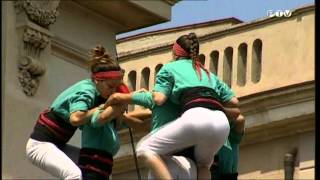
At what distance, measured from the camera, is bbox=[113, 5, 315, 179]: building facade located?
22578 millimetres

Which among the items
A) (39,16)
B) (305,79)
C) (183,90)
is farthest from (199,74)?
(305,79)

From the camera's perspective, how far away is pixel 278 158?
23062 mm

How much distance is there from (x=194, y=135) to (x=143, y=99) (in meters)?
0.42

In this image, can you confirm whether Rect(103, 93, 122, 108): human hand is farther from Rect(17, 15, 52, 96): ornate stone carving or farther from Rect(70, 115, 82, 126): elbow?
Rect(17, 15, 52, 96): ornate stone carving

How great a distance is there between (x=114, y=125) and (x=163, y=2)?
248 centimetres

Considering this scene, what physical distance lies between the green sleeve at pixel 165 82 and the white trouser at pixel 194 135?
0.67 ft

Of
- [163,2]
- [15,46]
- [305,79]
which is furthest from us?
[305,79]

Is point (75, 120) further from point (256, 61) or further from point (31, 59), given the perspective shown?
point (256, 61)

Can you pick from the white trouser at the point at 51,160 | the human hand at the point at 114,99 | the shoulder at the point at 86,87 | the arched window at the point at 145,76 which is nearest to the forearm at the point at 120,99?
the human hand at the point at 114,99

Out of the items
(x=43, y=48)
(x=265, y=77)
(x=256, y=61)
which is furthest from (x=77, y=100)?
(x=256, y=61)

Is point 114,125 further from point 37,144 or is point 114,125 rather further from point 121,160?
point 121,160

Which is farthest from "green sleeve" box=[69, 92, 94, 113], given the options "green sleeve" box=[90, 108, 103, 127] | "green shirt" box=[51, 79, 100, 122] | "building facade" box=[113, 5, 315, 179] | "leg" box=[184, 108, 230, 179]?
"building facade" box=[113, 5, 315, 179]

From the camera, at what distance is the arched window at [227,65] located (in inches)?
920

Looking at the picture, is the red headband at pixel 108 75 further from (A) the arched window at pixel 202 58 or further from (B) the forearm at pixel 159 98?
(A) the arched window at pixel 202 58
